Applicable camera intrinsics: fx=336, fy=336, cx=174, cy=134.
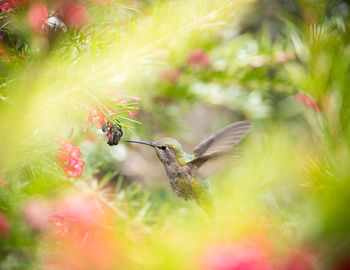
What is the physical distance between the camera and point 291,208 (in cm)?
37

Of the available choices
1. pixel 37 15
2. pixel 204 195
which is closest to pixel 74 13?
pixel 37 15

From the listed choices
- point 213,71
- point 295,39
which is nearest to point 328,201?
point 295,39

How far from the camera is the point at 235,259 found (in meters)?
0.21

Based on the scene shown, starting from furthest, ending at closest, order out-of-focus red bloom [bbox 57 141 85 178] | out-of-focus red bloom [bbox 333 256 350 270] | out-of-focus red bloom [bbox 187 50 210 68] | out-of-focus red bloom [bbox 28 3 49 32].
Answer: out-of-focus red bloom [bbox 187 50 210 68]
out-of-focus red bloom [bbox 57 141 85 178]
out-of-focus red bloom [bbox 28 3 49 32]
out-of-focus red bloom [bbox 333 256 350 270]

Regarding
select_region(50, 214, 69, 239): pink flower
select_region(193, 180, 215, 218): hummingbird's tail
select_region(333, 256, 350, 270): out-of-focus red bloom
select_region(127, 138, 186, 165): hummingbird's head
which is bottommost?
select_region(193, 180, 215, 218): hummingbird's tail

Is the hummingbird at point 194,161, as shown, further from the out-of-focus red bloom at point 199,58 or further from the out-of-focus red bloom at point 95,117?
the out-of-focus red bloom at point 199,58

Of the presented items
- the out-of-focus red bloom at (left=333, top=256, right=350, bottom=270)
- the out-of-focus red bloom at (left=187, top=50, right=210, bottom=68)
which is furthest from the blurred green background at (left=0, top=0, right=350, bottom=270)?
the out-of-focus red bloom at (left=187, top=50, right=210, bottom=68)

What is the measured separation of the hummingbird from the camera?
0.57 m

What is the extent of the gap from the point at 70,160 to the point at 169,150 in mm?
199

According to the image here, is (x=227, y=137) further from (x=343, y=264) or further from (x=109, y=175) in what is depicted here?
Result: (x=343, y=264)

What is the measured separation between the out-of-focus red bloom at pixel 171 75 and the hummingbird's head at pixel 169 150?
0.98ft

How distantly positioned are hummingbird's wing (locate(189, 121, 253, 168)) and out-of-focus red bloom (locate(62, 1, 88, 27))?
11.3 inches

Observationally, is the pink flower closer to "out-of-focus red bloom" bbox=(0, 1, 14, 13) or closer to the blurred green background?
the blurred green background

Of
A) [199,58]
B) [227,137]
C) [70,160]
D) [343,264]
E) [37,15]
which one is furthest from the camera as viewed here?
[199,58]
